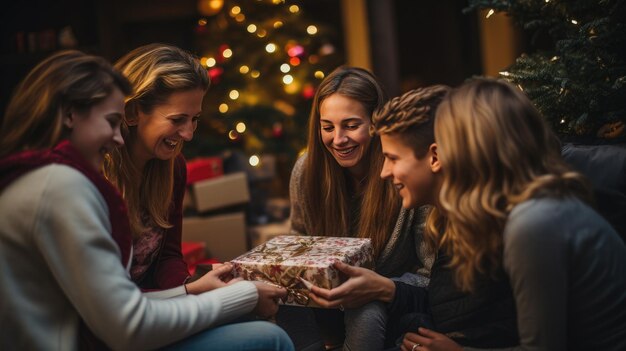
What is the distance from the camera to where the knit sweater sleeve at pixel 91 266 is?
50.8 inches

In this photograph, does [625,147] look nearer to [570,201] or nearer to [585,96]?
[585,96]

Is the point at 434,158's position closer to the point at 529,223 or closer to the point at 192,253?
the point at 529,223

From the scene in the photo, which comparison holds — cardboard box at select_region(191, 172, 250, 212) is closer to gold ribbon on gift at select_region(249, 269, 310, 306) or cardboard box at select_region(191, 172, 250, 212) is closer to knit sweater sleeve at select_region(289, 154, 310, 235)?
knit sweater sleeve at select_region(289, 154, 310, 235)

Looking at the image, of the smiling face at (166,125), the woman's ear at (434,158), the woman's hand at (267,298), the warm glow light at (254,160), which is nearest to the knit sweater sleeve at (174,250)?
the smiling face at (166,125)

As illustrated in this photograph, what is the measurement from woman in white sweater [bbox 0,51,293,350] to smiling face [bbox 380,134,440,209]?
61cm

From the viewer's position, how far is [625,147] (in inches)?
68.9

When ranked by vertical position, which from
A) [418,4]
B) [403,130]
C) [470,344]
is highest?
[418,4]

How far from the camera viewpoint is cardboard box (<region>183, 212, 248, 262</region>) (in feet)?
12.9

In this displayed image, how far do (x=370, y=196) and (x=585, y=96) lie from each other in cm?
76

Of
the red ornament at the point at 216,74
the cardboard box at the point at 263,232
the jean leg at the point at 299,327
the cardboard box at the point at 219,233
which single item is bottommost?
the cardboard box at the point at 263,232

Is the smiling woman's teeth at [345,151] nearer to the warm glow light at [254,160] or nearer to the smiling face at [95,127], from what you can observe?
the smiling face at [95,127]

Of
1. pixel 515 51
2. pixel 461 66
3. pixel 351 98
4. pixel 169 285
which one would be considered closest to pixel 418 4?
pixel 461 66

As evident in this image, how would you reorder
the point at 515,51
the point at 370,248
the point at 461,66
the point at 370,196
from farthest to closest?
the point at 461,66 < the point at 515,51 < the point at 370,196 < the point at 370,248

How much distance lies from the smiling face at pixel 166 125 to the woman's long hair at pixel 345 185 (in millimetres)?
474
